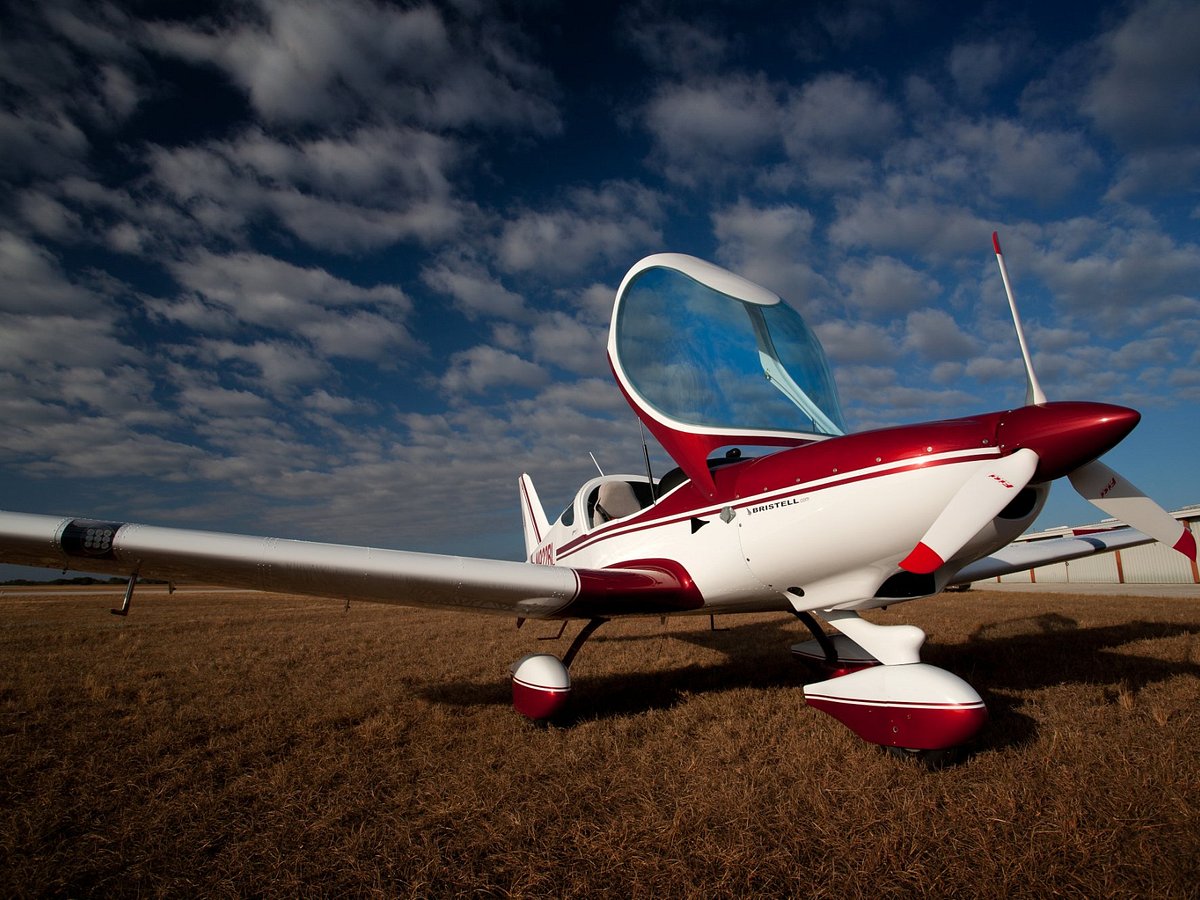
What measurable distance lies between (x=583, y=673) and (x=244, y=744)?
135 inches

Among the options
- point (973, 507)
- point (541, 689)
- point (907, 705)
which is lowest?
point (541, 689)

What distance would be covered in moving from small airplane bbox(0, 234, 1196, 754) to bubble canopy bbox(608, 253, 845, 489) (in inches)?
0.6

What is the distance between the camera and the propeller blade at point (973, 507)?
3021 mm

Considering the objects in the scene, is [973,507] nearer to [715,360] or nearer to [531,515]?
[715,360]

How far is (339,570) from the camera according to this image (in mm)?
3893

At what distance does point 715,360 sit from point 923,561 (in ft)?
7.94

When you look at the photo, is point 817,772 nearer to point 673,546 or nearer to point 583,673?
point 673,546

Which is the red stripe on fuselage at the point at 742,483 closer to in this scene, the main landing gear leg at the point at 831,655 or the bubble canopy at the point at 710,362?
the bubble canopy at the point at 710,362

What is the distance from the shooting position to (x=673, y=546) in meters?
4.84

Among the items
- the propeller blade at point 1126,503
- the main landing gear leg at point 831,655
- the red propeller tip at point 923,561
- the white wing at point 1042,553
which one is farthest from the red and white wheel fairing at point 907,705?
the white wing at point 1042,553

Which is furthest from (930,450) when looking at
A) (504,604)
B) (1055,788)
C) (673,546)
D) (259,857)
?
(259,857)

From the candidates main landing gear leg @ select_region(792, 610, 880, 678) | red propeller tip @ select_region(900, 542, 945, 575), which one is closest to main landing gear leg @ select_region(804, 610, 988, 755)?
red propeller tip @ select_region(900, 542, 945, 575)

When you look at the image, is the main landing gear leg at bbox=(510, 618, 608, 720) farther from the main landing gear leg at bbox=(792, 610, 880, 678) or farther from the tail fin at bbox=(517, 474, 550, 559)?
the tail fin at bbox=(517, 474, 550, 559)

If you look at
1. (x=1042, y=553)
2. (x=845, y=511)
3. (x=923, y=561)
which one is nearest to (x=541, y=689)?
(x=845, y=511)
